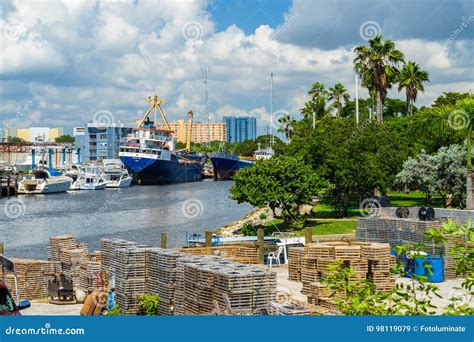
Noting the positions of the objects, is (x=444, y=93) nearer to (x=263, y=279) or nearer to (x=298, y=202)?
(x=298, y=202)

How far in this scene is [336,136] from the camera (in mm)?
54031

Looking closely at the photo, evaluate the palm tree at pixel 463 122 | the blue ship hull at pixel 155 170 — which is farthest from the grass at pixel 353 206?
the blue ship hull at pixel 155 170

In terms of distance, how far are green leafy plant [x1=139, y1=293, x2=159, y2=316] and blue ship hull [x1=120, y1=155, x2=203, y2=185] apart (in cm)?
11952

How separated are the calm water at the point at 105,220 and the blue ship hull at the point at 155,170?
3903 cm

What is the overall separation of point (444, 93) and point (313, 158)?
4990 centimetres

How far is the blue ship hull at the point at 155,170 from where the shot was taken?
453 feet

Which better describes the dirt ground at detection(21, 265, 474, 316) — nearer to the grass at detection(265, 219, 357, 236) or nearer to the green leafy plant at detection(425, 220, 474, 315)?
the green leafy plant at detection(425, 220, 474, 315)

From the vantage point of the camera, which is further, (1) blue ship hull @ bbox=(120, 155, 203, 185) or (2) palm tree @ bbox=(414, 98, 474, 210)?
(1) blue ship hull @ bbox=(120, 155, 203, 185)

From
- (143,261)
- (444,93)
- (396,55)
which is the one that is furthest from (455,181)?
(444,93)

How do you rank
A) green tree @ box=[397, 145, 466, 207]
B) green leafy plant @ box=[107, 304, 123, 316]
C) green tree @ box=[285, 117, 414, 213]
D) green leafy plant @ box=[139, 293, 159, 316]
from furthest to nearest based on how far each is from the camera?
green tree @ box=[285, 117, 414, 213], green tree @ box=[397, 145, 466, 207], green leafy plant @ box=[139, 293, 159, 316], green leafy plant @ box=[107, 304, 123, 316]

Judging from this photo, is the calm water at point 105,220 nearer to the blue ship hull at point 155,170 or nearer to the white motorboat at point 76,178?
the white motorboat at point 76,178

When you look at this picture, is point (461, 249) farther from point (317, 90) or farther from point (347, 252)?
point (317, 90)

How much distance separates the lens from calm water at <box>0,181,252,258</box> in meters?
50.9

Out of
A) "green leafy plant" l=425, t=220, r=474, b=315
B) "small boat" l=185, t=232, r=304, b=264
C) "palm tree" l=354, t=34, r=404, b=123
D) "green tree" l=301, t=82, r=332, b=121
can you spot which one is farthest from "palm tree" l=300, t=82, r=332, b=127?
"green leafy plant" l=425, t=220, r=474, b=315
